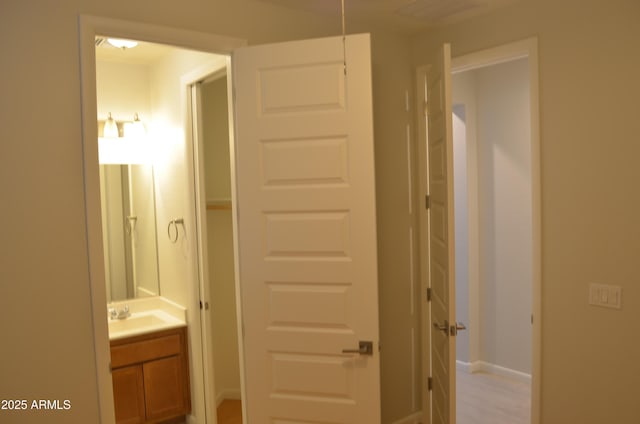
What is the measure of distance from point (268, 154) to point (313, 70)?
46 cm

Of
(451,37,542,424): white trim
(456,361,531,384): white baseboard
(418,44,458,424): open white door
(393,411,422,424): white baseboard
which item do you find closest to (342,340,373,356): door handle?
(418,44,458,424): open white door

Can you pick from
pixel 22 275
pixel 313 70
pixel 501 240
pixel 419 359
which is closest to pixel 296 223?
pixel 313 70

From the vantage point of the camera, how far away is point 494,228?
4.42 meters

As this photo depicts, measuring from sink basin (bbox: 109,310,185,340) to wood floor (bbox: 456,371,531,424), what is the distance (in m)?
2.28

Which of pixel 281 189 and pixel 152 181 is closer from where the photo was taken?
pixel 281 189

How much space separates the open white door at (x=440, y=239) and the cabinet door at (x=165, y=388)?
176 cm

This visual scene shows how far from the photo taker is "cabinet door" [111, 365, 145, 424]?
10.6ft

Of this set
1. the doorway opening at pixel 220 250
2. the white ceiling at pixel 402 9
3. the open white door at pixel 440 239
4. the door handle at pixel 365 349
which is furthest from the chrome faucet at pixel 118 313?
the white ceiling at pixel 402 9

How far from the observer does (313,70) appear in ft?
7.48

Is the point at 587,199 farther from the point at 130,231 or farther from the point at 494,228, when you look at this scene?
the point at 130,231

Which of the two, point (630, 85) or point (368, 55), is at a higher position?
point (368, 55)

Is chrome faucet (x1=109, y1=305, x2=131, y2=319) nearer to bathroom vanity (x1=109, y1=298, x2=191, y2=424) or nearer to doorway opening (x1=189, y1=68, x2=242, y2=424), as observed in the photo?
bathroom vanity (x1=109, y1=298, x2=191, y2=424)

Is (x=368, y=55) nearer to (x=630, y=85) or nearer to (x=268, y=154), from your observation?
(x=268, y=154)

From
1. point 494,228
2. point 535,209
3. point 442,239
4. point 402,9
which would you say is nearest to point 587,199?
point 535,209
